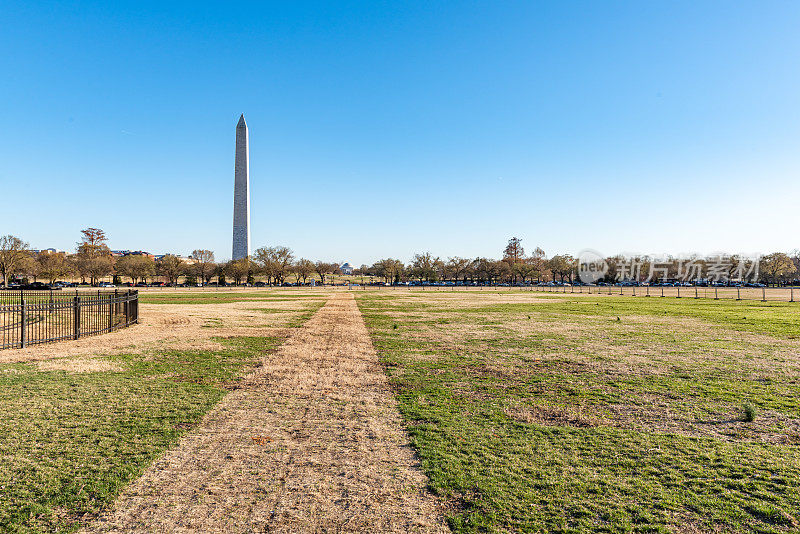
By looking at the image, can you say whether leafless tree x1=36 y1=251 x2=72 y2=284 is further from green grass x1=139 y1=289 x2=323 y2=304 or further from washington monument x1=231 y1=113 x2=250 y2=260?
green grass x1=139 y1=289 x2=323 y2=304

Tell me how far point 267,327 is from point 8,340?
31.5 ft

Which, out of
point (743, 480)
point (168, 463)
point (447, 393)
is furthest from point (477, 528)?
point (447, 393)

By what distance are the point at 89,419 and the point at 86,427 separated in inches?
18.0

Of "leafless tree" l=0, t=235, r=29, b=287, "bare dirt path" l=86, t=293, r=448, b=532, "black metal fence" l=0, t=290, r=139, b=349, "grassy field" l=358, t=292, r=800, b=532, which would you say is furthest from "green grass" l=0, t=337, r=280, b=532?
"leafless tree" l=0, t=235, r=29, b=287

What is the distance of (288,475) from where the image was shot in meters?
5.12

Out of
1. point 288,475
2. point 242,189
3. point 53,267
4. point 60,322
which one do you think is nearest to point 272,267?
point 242,189

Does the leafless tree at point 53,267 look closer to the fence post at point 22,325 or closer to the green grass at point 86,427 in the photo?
the fence post at point 22,325

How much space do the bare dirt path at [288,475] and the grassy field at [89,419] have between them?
405 millimetres

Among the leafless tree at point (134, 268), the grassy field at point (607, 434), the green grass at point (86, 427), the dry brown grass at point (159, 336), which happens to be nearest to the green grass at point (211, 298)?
the dry brown grass at point (159, 336)

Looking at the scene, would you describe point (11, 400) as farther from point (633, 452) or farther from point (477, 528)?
point (633, 452)

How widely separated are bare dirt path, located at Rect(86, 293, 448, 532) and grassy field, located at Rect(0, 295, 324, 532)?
1.33 ft

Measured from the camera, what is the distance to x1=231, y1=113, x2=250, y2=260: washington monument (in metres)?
93.4

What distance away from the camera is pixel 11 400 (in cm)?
805

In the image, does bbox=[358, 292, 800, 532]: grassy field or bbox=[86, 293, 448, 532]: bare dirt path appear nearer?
bbox=[86, 293, 448, 532]: bare dirt path
